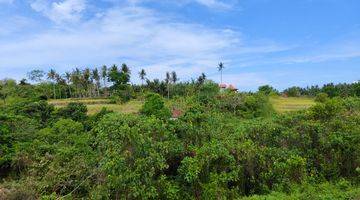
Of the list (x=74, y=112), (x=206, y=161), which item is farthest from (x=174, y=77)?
(x=206, y=161)

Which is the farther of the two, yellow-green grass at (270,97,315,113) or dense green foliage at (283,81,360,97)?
dense green foliage at (283,81,360,97)

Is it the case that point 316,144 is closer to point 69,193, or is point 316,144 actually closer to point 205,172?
point 205,172

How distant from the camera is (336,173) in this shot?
37.8ft

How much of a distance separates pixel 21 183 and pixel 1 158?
4915mm

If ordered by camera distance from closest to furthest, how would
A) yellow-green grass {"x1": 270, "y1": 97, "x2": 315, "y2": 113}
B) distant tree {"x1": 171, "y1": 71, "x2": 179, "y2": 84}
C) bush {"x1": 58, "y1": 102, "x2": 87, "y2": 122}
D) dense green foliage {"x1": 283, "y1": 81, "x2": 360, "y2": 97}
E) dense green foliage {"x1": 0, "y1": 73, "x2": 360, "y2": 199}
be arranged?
1. dense green foliage {"x1": 0, "y1": 73, "x2": 360, "y2": 199}
2. bush {"x1": 58, "y1": 102, "x2": 87, "y2": 122}
3. yellow-green grass {"x1": 270, "y1": 97, "x2": 315, "y2": 113}
4. dense green foliage {"x1": 283, "y1": 81, "x2": 360, "y2": 97}
5. distant tree {"x1": 171, "y1": 71, "x2": 179, "y2": 84}

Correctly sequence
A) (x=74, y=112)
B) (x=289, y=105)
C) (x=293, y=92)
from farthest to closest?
(x=293, y=92) → (x=289, y=105) → (x=74, y=112)

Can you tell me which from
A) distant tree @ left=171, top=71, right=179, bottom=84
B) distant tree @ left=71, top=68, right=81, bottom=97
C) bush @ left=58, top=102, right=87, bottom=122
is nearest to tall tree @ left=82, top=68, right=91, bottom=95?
distant tree @ left=71, top=68, right=81, bottom=97

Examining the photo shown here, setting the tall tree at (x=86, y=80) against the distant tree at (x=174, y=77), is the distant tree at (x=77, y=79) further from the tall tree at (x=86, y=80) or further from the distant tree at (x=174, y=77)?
the distant tree at (x=174, y=77)

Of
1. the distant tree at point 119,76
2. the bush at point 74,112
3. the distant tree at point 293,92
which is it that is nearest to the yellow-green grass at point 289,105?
the distant tree at point 293,92

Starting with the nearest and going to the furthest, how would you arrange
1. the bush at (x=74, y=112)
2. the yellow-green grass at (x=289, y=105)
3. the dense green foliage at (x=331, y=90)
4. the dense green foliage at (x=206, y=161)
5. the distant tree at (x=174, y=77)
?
the dense green foliage at (x=206, y=161) → the bush at (x=74, y=112) → the yellow-green grass at (x=289, y=105) → the dense green foliage at (x=331, y=90) → the distant tree at (x=174, y=77)

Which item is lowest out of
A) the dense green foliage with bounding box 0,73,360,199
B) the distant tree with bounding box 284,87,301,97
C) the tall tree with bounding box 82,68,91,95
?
the dense green foliage with bounding box 0,73,360,199

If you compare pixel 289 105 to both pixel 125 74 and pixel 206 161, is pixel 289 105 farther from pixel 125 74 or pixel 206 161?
pixel 206 161

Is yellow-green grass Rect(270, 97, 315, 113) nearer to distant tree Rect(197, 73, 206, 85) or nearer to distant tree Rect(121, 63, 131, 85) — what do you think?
distant tree Rect(197, 73, 206, 85)

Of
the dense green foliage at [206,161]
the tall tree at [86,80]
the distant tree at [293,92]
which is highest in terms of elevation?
the tall tree at [86,80]
